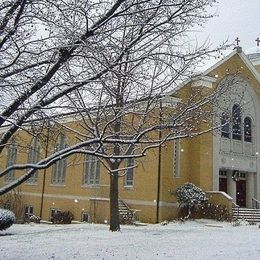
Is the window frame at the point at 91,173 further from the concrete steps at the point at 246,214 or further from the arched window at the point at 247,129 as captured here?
the arched window at the point at 247,129

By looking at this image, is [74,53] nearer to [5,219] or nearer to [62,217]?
[5,219]

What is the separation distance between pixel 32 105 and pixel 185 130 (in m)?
4.27

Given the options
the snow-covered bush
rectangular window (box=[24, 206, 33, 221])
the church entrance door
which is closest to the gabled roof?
the church entrance door

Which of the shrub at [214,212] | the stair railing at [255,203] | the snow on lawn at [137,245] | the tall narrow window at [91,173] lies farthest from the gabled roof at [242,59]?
the snow on lawn at [137,245]

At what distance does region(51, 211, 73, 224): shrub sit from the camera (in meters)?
32.5

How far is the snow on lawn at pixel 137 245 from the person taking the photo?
539 inches

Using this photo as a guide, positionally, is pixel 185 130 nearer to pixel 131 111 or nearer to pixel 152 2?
pixel 131 111

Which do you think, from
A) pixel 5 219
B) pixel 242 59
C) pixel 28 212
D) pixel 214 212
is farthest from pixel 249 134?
pixel 28 212

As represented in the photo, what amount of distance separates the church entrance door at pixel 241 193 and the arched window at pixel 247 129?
3126mm

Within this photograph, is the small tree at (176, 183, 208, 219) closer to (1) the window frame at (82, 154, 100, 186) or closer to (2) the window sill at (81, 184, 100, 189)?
(2) the window sill at (81, 184, 100, 189)

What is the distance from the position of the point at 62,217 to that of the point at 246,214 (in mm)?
12659

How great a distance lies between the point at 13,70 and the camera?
9.20 metres

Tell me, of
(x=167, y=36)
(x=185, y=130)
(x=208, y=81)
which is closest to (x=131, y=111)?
(x=185, y=130)

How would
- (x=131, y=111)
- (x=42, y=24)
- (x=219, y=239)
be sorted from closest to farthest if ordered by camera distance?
1. (x=42, y=24)
2. (x=131, y=111)
3. (x=219, y=239)
